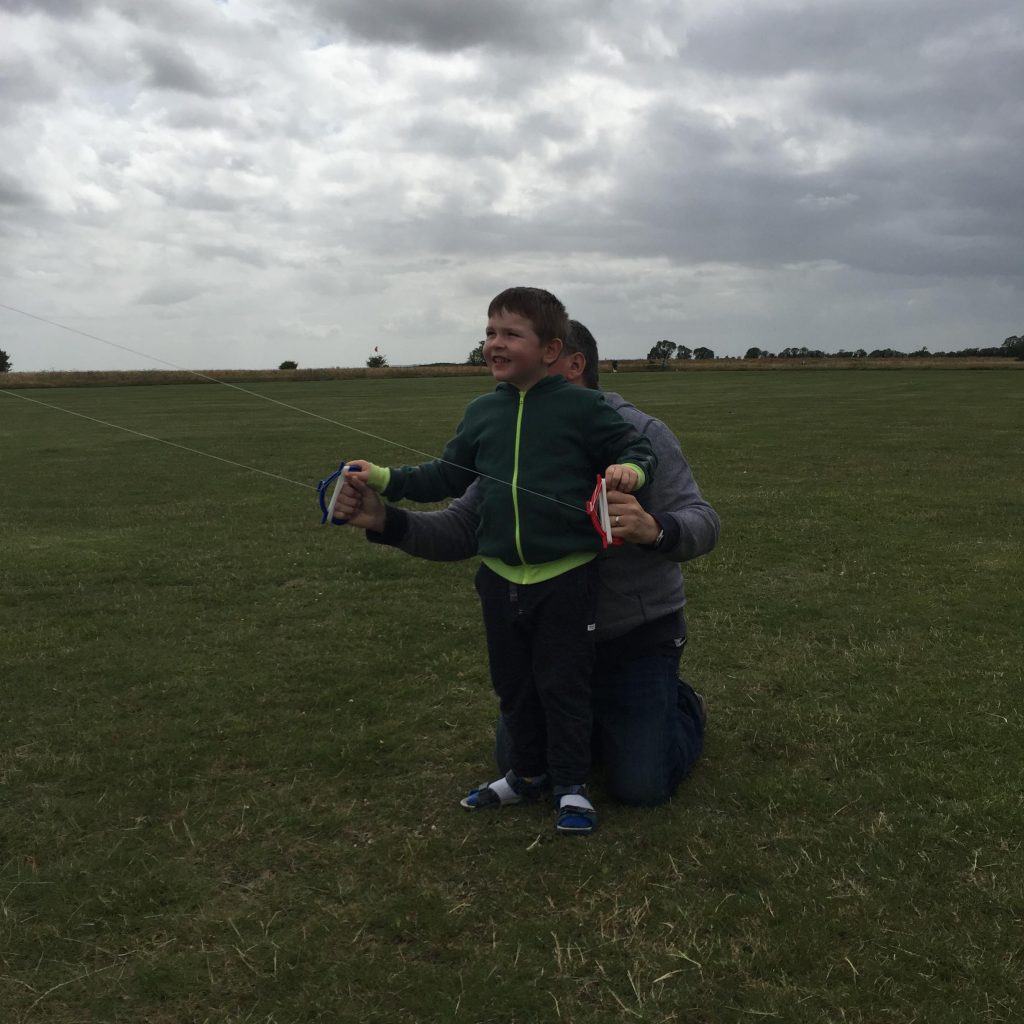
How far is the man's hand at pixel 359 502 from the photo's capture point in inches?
146

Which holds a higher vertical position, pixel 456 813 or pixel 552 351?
pixel 552 351

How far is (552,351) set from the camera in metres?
3.72

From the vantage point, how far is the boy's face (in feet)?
11.9

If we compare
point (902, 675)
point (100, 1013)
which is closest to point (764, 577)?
point (902, 675)

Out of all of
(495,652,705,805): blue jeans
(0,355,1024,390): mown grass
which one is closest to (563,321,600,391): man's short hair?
(495,652,705,805): blue jeans

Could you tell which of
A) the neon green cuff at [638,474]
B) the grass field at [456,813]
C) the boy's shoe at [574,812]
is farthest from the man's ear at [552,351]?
the grass field at [456,813]

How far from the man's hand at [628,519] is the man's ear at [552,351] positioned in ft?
2.08

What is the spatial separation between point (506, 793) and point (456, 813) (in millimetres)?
227

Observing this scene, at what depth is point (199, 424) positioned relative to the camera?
26.2 m

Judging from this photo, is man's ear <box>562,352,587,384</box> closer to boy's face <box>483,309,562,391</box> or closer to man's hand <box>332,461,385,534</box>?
boy's face <box>483,309,562,391</box>

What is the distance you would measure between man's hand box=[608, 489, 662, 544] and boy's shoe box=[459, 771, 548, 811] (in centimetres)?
117

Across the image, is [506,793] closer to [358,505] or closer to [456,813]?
[456,813]

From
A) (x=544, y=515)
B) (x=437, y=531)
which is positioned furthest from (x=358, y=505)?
(x=544, y=515)

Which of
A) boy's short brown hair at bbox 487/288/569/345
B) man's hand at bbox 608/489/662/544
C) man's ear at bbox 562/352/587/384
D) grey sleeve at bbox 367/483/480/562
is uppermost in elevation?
boy's short brown hair at bbox 487/288/569/345
